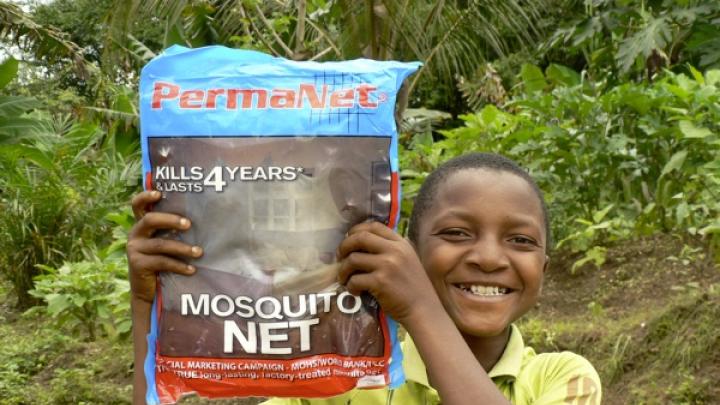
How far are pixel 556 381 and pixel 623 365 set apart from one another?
2286 mm

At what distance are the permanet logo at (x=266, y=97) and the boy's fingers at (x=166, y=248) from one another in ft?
0.73

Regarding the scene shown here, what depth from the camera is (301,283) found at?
154cm

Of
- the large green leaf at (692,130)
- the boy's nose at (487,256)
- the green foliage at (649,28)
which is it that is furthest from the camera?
the green foliage at (649,28)

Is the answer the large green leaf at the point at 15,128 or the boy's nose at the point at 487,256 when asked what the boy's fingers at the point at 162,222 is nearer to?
the boy's nose at the point at 487,256

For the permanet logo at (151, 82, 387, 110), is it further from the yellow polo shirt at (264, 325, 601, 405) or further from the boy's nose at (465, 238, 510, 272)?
the yellow polo shirt at (264, 325, 601, 405)

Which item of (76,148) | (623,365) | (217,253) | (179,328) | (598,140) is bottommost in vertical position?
(76,148)

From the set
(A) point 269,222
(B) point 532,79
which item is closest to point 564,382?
(A) point 269,222

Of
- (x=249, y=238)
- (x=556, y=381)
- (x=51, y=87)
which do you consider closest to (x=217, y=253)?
(x=249, y=238)

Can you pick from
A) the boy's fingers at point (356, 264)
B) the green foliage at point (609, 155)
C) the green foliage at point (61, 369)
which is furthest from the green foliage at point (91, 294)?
the boy's fingers at point (356, 264)

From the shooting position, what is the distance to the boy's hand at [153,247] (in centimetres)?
154

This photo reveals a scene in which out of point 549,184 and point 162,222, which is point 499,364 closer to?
point 162,222

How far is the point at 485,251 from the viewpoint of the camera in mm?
1629

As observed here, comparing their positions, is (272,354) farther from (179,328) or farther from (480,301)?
(480,301)

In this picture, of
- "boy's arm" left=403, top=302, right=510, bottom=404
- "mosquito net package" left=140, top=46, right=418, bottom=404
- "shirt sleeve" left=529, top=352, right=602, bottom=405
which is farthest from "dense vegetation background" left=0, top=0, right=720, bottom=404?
"mosquito net package" left=140, top=46, right=418, bottom=404
